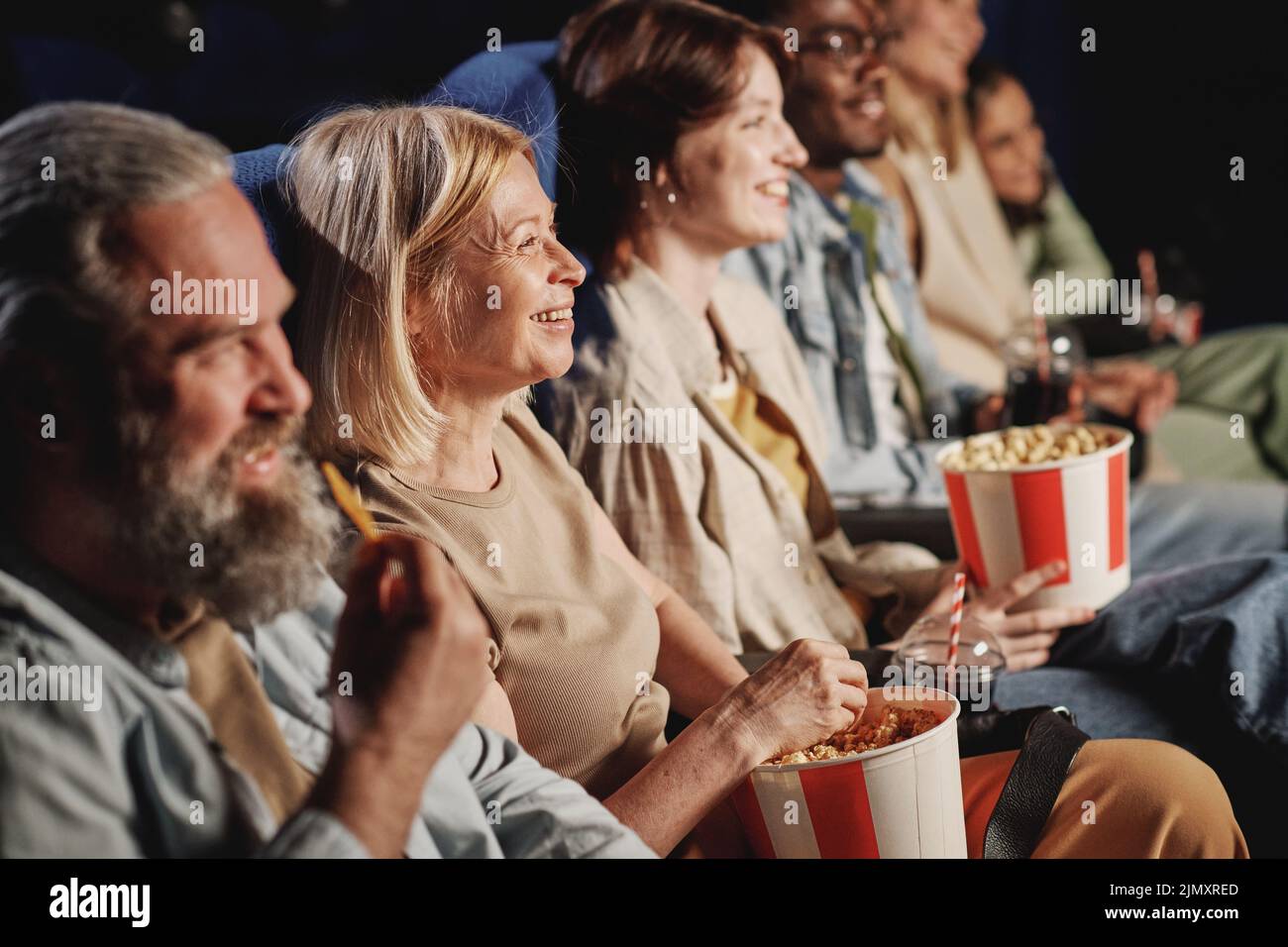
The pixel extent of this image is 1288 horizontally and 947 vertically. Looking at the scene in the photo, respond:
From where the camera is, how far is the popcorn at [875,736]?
1109 millimetres

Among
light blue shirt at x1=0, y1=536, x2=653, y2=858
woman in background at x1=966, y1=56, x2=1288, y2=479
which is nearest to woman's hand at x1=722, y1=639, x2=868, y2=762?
light blue shirt at x1=0, y1=536, x2=653, y2=858

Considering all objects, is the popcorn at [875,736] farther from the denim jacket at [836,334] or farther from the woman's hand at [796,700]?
the denim jacket at [836,334]

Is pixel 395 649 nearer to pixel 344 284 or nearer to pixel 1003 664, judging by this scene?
pixel 344 284

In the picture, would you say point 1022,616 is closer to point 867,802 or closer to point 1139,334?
point 867,802

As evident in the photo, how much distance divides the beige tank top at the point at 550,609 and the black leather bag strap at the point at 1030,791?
1.07 ft

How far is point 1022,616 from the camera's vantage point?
164 centimetres

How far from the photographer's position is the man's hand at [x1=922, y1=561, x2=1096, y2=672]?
1619 millimetres

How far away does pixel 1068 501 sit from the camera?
158 centimetres

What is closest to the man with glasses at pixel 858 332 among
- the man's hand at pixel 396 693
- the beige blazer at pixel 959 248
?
the beige blazer at pixel 959 248

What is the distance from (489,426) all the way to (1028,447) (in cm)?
82

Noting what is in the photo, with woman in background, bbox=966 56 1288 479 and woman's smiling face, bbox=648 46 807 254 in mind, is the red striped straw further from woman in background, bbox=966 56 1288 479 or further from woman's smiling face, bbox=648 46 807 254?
woman in background, bbox=966 56 1288 479

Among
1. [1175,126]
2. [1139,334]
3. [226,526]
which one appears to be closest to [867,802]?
[226,526]

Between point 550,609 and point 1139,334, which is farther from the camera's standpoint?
point 1139,334

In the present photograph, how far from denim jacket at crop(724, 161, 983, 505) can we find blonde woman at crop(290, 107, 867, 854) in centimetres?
91
